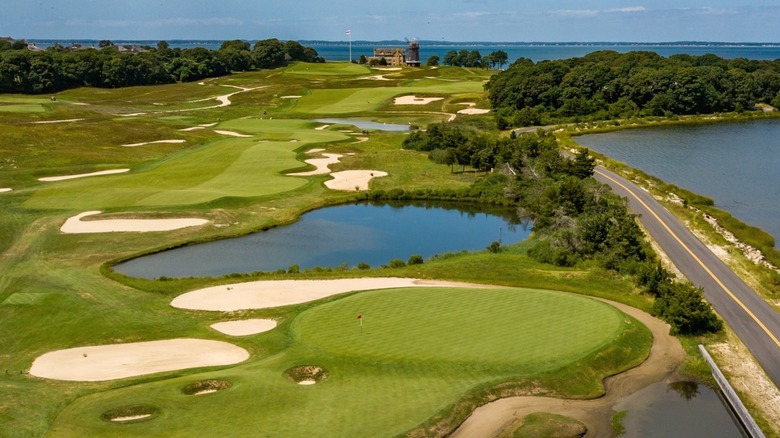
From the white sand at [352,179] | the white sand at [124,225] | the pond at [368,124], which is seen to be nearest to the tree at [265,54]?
the pond at [368,124]

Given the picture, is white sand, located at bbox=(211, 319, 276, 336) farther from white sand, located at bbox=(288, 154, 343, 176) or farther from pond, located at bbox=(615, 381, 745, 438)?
Result: white sand, located at bbox=(288, 154, 343, 176)

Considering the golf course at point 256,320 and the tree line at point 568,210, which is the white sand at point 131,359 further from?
the tree line at point 568,210

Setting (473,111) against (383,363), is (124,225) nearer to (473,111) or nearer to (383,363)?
(383,363)

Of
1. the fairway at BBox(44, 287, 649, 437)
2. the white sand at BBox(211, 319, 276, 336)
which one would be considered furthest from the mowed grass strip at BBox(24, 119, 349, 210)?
the fairway at BBox(44, 287, 649, 437)

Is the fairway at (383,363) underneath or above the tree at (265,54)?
underneath

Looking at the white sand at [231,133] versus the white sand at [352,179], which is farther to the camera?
the white sand at [231,133]

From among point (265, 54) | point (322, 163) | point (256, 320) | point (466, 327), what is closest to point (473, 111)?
point (322, 163)
